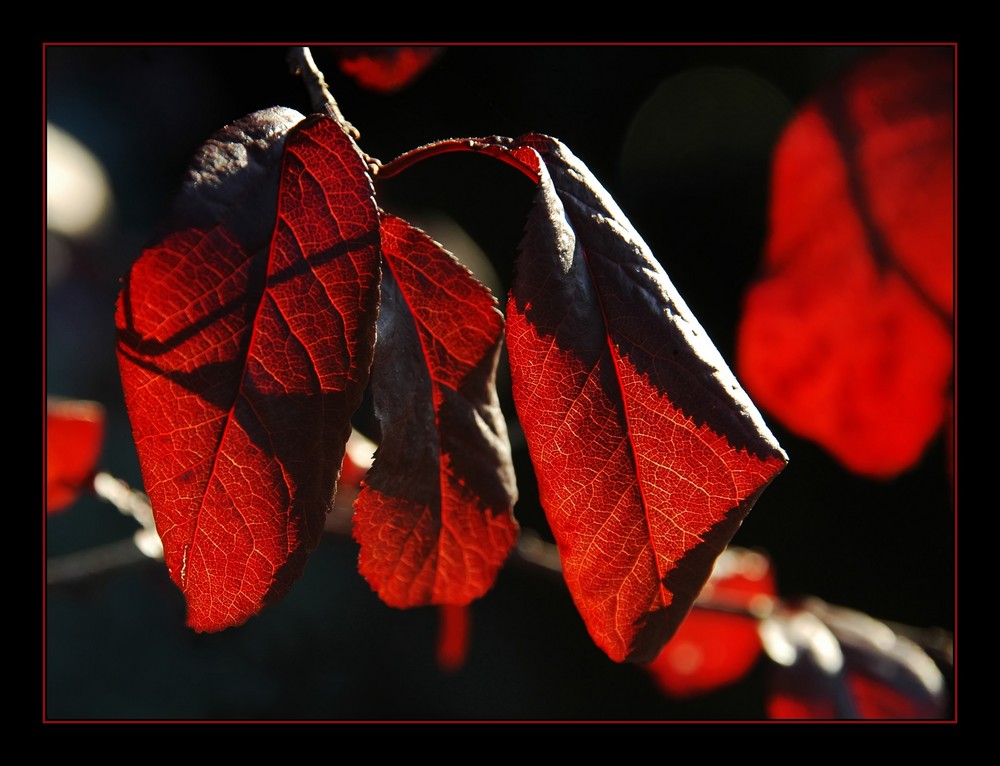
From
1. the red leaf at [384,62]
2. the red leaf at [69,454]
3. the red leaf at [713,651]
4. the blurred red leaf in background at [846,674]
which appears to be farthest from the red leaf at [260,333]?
the red leaf at [713,651]

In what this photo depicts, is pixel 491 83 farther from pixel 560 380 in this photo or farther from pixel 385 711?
pixel 385 711

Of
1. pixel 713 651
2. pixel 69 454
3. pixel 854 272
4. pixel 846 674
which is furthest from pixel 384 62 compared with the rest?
pixel 713 651

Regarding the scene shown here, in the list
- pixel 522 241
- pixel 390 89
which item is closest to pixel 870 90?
pixel 390 89

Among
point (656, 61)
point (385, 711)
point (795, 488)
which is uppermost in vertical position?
point (656, 61)

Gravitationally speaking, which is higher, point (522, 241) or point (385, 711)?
point (522, 241)

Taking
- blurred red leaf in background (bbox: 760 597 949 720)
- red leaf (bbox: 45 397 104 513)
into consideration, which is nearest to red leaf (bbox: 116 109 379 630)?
red leaf (bbox: 45 397 104 513)

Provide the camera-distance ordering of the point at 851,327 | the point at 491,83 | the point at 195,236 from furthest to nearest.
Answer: the point at 851,327 → the point at 491,83 → the point at 195,236
